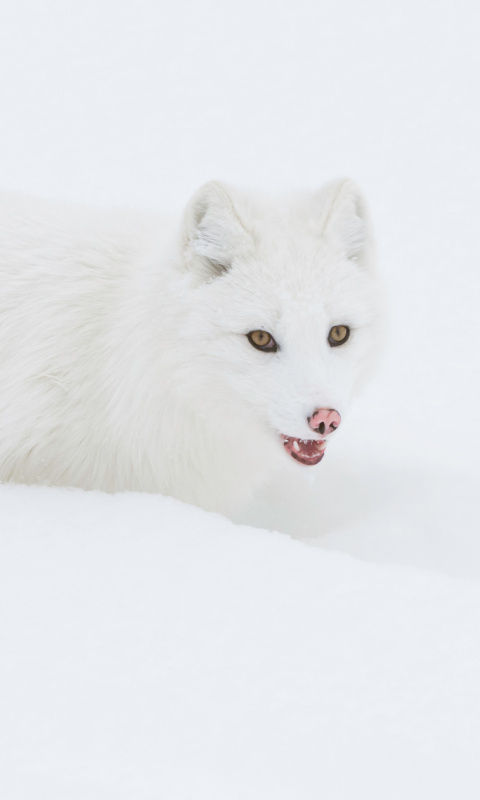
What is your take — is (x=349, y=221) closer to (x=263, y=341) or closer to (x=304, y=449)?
(x=263, y=341)

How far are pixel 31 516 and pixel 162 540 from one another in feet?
1.48

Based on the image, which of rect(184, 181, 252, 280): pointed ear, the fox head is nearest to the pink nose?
the fox head

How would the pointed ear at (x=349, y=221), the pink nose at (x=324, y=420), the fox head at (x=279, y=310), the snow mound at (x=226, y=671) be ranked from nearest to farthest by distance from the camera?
1. the snow mound at (x=226, y=671)
2. the pink nose at (x=324, y=420)
3. the fox head at (x=279, y=310)
4. the pointed ear at (x=349, y=221)

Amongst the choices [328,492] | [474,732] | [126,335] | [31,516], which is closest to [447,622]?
[474,732]

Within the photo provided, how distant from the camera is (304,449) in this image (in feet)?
9.52

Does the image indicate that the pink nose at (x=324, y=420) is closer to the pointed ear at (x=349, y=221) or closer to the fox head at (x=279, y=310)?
the fox head at (x=279, y=310)

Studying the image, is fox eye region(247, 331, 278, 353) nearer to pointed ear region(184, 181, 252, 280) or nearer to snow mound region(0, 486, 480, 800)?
pointed ear region(184, 181, 252, 280)

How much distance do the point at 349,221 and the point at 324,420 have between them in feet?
2.91

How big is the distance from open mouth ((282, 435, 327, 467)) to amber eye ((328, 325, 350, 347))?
351 millimetres

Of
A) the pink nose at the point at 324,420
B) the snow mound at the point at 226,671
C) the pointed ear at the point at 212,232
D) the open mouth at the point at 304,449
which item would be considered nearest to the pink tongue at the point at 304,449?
Answer: the open mouth at the point at 304,449

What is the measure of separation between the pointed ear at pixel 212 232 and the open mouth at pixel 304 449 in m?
0.65

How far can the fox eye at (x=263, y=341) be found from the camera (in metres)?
2.77

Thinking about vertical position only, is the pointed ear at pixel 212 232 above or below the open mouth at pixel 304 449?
above

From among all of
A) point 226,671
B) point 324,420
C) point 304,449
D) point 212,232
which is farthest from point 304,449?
point 226,671
